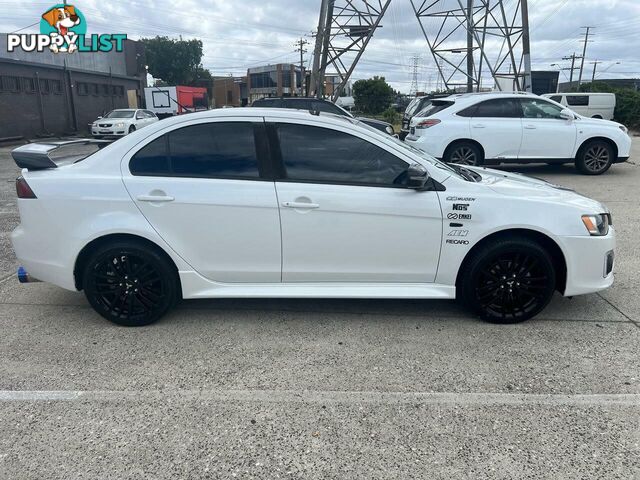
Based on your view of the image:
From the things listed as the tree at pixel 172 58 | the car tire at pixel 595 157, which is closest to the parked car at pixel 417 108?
the car tire at pixel 595 157

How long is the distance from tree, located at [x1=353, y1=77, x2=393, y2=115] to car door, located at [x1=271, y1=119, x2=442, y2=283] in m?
47.7

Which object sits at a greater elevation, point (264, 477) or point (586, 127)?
point (586, 127)

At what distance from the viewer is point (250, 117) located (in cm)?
→ 397

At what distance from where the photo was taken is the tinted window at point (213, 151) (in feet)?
12.8

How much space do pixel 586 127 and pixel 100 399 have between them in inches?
419

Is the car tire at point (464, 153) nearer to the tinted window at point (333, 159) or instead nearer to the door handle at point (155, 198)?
the tinted window at point (333, 159)

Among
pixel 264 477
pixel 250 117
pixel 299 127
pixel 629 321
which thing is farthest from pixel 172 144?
pixel 629 321

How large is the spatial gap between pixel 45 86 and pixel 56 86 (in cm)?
134

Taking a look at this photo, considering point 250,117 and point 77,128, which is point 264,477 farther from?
point 77,128

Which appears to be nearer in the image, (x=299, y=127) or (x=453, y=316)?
(x=299, y=127)

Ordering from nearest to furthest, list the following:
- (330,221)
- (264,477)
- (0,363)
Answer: (264,477) < (0,363) < (330,221)

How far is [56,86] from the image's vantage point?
98.3 ft

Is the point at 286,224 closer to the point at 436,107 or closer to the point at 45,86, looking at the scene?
the point at 436,107

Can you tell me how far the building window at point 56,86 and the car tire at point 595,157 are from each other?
28.7 metres
